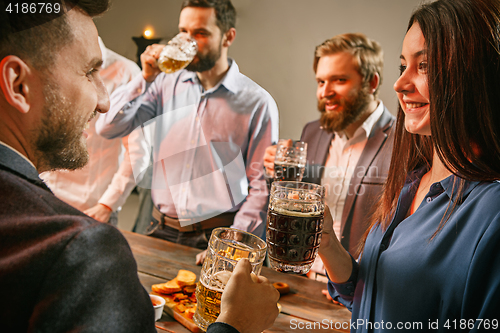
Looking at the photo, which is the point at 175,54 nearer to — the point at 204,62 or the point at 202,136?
the point at 204,62

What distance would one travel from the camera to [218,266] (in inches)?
40.2

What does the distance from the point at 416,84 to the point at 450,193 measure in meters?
0.38

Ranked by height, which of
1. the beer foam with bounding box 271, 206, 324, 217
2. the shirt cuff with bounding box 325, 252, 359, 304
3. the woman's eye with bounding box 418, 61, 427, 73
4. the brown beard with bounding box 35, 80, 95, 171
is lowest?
the shirt cuff with bounding box 325, 252, 359, 304

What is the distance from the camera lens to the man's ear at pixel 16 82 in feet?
2.65

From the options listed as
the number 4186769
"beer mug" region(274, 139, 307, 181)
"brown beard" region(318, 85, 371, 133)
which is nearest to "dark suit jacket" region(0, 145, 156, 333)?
the number 4186769

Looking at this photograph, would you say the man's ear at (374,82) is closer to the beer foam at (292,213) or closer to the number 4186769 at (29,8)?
the beer foam at (292,213)

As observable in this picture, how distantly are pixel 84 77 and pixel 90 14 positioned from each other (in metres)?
0.19

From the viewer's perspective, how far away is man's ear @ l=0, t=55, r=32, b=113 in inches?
31.8

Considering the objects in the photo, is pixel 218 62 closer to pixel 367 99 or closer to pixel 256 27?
pixel 256 27

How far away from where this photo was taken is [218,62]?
2.50 metres

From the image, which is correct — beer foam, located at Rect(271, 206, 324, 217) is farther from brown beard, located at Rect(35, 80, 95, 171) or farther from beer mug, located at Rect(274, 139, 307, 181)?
beer mug, located at Rect(274, 139, 307, 181)

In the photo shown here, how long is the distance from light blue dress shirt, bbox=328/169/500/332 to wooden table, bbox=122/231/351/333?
0.57 ft

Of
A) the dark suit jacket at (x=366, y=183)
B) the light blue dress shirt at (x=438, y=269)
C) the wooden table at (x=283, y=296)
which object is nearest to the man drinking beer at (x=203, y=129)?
the wooden table at (x=283, y=296)

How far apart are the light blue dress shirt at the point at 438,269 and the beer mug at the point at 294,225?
0.28 meters
